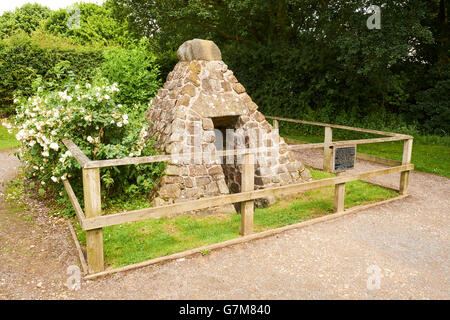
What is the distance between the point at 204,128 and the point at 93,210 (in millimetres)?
3150

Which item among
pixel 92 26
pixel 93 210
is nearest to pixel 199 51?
pixel 93 210

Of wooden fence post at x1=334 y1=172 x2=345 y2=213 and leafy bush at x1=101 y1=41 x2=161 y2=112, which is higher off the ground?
leafy bush at x1=101 y1=41 x2=161 y2=112

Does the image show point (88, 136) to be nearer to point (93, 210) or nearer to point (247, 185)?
point (93, 210)

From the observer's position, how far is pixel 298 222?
241 inches

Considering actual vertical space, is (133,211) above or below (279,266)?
above

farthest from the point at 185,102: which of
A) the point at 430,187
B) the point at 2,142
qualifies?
the point at 2,142

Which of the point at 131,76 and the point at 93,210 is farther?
the point at 131,76

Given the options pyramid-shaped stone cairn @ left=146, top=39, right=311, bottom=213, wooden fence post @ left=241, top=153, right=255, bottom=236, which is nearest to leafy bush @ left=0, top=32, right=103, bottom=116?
pyramid-shaped stone cairn @ left=146, top=39, right=311, bottom=213

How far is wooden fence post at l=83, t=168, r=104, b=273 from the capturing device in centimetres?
416

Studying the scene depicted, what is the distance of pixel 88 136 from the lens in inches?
234

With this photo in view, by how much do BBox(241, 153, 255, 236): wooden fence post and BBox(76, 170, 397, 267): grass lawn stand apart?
0.73 ft

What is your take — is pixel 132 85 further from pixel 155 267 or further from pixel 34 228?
pixel 155 267

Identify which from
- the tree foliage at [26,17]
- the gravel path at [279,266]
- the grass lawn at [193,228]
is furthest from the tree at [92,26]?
the gravel path at [279,266]

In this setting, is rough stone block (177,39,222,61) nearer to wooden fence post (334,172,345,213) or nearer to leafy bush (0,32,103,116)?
wooden fence post (334,172,345,213)
